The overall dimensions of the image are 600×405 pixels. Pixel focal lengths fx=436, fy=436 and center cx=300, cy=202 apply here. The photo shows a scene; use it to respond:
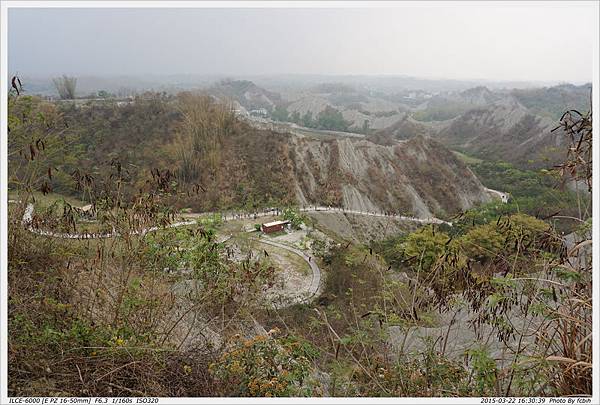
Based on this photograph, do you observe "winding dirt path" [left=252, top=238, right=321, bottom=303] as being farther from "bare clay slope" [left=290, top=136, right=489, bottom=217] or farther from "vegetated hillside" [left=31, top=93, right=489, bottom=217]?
"bare clay slope" [left=290, top=136, right=489, bottom=217]

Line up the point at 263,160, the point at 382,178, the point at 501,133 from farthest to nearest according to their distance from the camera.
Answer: the point at 501,133 < the point at 382,178 < the point at 263,160

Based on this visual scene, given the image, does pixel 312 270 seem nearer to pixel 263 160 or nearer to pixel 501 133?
pixel 263 160

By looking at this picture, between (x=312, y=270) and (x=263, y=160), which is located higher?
(x=263, y=160)

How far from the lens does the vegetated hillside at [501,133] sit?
71.3 ft

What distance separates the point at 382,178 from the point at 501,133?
495 inches

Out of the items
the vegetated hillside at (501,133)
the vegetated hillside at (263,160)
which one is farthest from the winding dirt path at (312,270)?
the vegetated hillside at (501,133)

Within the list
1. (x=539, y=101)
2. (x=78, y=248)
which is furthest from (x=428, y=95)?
(x=78, y=248)

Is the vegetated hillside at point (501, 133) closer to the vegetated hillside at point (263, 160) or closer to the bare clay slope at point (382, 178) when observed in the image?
the bare clay slope at point (382, 178)

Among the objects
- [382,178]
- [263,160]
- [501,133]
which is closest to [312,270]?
[263,160]

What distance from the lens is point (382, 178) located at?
18969 millimetres

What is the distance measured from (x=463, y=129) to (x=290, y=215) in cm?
→ 2541

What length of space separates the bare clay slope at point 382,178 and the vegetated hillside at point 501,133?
3289 mm

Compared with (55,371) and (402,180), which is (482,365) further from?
(402,180)

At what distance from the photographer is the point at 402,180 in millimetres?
19109
